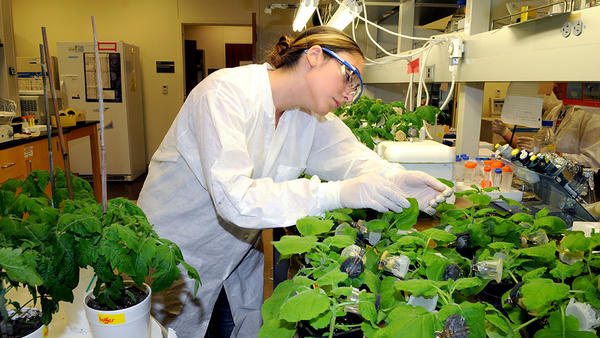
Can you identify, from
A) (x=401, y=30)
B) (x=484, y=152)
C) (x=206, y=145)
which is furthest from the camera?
(x=401, y=30)

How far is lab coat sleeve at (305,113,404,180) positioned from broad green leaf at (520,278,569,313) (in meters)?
0.96

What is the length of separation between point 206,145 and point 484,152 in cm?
186

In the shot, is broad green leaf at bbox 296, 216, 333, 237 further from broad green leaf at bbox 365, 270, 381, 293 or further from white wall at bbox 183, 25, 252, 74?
white wall at bbox 183, 25, 252, 74

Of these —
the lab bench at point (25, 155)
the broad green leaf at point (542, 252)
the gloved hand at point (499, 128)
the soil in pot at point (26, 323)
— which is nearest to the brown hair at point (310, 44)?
the broad green leaf at point (542, 252)

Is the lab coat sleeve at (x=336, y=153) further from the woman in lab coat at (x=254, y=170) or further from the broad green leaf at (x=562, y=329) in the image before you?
the broad green leaf at (x=562, y=329)

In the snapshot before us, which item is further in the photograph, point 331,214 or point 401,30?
point 401,30

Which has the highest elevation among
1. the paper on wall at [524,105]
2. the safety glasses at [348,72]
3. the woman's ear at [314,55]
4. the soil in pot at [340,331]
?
the woman's ear at [314,55]

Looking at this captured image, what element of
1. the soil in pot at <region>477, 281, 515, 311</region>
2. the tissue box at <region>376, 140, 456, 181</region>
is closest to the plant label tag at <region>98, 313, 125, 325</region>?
the soil in pot at <region>477, 281, 515, 311</region>

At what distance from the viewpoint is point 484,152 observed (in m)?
2.52

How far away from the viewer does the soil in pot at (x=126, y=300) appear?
85cm

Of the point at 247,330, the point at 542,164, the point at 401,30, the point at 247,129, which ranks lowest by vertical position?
the point at 247,330

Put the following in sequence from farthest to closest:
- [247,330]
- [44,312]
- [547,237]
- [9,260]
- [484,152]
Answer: [484,152] → [247,330] → [547,237] → [44,312] → [9,260]

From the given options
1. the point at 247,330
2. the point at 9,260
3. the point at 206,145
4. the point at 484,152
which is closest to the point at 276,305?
the point at 9,260

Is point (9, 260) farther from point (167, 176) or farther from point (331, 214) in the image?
point (167, 176)
